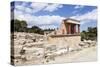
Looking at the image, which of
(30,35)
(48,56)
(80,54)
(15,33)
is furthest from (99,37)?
(15,33)

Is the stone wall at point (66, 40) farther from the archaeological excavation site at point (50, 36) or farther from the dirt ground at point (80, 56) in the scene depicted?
the dirt ground at point (80, 56)

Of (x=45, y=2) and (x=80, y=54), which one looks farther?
(x=80, y=54)

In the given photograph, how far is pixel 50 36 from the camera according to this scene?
103 inches

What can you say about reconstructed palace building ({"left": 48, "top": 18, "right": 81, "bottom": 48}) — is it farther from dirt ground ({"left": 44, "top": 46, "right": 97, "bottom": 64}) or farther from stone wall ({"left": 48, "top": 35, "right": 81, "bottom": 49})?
dirt ground ({"left": 44, "top": 46, "right": 97, "bottom": 64})

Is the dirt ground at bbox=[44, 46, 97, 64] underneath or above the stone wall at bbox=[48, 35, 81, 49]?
underneath

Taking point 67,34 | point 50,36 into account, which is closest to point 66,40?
point 67,34

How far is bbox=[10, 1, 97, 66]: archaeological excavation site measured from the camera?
8.03 ft

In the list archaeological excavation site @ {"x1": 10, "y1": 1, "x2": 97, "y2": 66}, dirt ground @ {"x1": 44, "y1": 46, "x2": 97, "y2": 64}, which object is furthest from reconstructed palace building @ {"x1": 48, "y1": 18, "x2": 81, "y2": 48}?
dirt ground @ {"x1": 44, "y1": 46, "x2": 97, "y2": 64}

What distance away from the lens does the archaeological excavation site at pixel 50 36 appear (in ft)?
8.03

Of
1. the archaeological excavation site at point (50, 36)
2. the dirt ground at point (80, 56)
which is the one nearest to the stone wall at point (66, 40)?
the archaeological excavation site at point (50, 36)

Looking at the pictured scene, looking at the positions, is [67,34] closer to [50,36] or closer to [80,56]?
[50,36]
